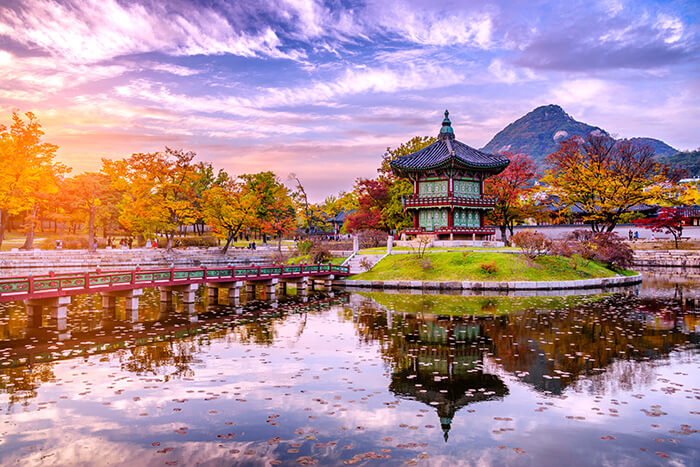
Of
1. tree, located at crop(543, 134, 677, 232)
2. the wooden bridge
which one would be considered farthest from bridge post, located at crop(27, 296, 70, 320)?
tree, located at crop(543, 134, 677, 232)

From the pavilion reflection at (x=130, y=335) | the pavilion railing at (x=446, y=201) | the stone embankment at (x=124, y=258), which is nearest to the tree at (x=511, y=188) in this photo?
the pavilion railing at (x=446, y=201)

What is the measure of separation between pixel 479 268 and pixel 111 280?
2939 centimetres

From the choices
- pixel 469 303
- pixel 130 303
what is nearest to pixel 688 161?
pixel 469 303

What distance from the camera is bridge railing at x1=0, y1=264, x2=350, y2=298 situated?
2194 centimetres

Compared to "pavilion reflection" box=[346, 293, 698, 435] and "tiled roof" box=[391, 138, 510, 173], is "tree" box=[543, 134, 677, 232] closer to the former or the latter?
"tiled roof" box=[391, 138, 510, 173]

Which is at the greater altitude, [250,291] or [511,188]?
[511,188]

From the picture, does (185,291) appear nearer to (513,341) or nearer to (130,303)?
(130,303)

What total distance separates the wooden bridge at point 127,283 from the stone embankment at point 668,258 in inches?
2060

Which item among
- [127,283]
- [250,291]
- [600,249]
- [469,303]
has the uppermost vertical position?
[600,249]

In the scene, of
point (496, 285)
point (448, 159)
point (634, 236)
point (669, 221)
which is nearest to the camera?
point (496, 285)

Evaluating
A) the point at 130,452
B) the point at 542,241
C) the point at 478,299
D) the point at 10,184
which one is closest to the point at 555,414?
the point at 130,452

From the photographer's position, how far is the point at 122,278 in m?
26.4

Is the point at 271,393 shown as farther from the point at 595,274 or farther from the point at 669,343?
the point at 595,274

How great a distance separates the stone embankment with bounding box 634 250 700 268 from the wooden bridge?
52316 mm
